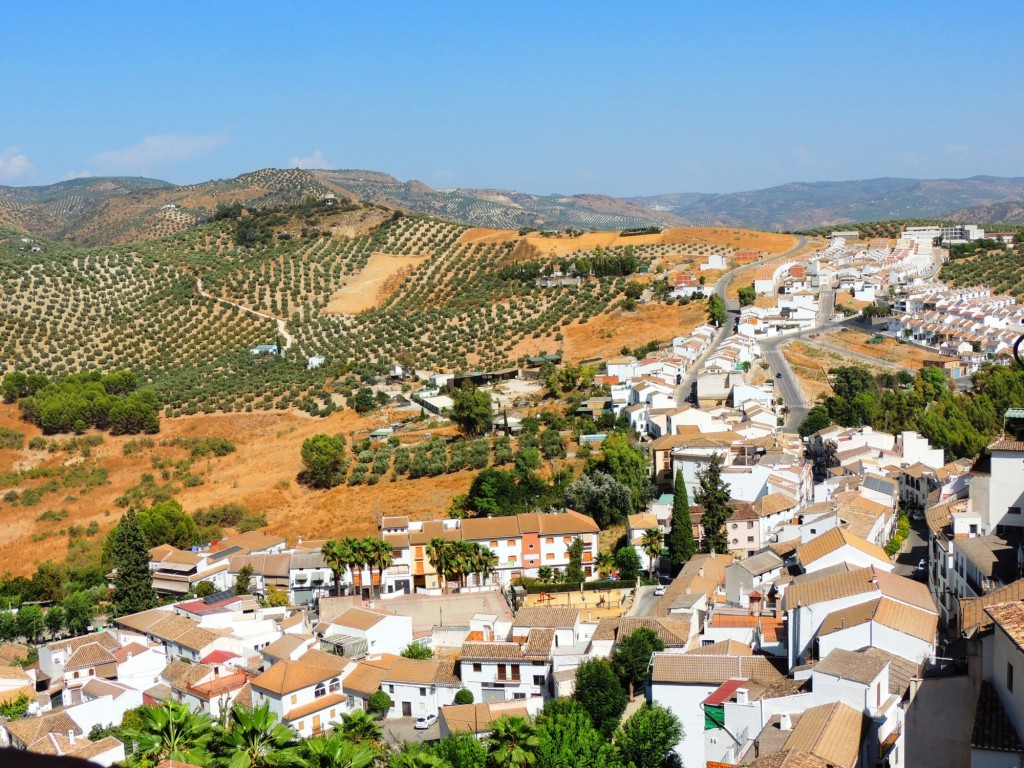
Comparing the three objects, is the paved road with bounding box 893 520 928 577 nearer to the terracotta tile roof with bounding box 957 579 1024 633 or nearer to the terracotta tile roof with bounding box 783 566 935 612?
the terracotta tile roof with bounding box 783 566 935 612

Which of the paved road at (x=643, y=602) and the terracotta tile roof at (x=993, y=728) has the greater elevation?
the terracotta tile roof at (x=993, y=728)

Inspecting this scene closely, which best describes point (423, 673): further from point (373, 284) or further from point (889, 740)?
point (373, 284)

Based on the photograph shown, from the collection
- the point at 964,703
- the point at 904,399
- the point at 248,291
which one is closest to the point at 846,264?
the point at 904,399

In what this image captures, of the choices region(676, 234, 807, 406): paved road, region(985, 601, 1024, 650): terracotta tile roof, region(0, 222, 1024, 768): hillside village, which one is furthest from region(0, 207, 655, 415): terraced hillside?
region(985, 601, 1024, 650): terracotta tile roof

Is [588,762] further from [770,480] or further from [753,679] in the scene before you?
[770,480]

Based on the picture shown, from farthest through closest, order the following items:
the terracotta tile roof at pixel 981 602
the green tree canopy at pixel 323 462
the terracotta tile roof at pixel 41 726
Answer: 1. the green tree canopy at pixel 323 462
2. the terracotta tile roof at pixel 41 726
3. the terracotta tile roof at pixel 981 602

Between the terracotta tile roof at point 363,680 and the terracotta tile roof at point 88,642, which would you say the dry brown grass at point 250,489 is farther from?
the terracotta tile roof at point 363,680

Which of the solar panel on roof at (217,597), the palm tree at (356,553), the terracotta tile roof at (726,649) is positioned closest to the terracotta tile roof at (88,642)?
the solar panel on roof at (217,597)
